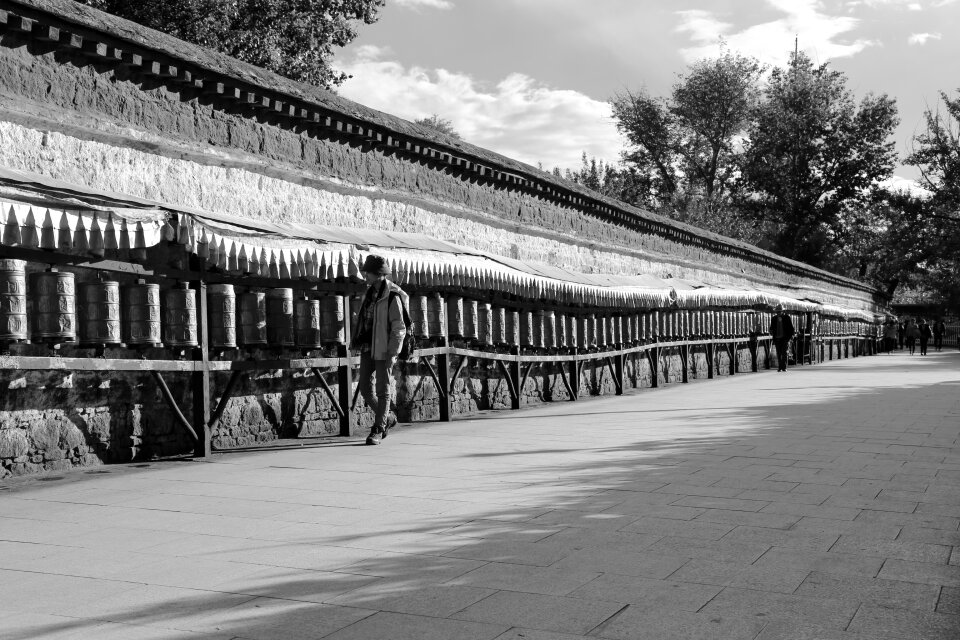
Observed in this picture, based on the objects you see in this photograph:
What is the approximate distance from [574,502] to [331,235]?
14.2 ft

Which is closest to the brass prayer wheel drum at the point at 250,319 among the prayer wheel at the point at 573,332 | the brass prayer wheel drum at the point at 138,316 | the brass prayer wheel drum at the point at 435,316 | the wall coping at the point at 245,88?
the brass prayer wheel drum at the point at 138,316

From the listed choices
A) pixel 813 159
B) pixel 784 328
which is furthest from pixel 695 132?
pixel 784 328

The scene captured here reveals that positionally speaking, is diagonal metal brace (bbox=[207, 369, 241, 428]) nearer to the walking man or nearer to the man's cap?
the walking man

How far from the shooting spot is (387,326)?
898 cm

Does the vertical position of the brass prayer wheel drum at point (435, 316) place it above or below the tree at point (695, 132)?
below

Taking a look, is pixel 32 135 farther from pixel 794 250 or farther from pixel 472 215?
pixel 794 250

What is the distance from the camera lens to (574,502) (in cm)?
602

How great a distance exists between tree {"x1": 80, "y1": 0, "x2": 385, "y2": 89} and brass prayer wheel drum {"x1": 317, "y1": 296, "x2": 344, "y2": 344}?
39.4ft

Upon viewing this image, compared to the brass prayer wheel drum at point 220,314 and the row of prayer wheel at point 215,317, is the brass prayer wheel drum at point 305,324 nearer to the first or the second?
the row of prayer wheel at point 215,317

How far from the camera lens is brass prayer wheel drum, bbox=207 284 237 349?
851 cm

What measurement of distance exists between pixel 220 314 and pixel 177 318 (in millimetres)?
546

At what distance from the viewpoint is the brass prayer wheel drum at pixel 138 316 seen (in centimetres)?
770

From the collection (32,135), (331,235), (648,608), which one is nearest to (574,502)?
(648,608)

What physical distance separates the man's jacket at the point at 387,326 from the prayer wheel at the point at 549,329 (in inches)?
223
